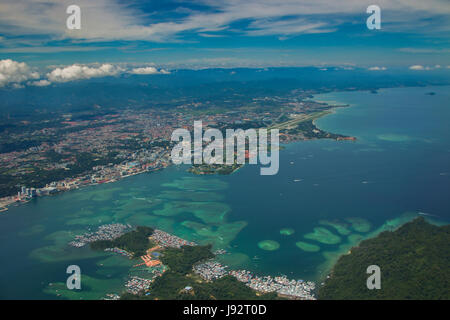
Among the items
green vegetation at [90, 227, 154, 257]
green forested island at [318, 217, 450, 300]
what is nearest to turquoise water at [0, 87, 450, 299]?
green vegetation at [90, 227, 154, 257]

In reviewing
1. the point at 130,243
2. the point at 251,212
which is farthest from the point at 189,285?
the point at 251,212

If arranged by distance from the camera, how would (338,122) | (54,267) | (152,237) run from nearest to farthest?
(54,267) < (152,237) < (338,122)

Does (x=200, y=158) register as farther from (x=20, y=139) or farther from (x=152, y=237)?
(x=20, y=139)

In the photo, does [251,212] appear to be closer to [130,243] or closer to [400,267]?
[130,243]

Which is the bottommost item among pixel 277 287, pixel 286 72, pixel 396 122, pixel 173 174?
pixel 277 287

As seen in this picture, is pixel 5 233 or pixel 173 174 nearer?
pixel 5 233

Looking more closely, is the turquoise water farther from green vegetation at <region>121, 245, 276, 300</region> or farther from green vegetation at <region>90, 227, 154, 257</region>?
green vegetation at <region>121, 245, 276, 300</region>

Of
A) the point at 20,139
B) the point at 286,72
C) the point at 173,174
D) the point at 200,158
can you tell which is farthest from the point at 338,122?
the point at 286,72
